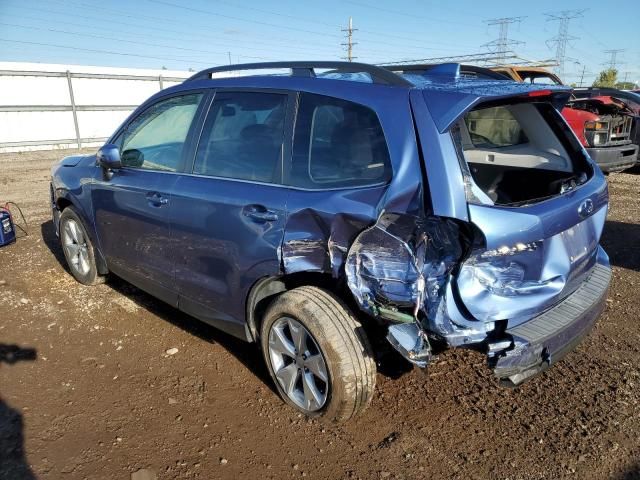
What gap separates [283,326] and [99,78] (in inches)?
717

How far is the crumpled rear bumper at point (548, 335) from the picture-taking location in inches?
87.7

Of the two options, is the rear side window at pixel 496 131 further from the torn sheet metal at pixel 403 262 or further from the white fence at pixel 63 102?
the white fence at pixel 63 102

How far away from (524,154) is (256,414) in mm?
2357

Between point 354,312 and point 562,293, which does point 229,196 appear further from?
point 562,293

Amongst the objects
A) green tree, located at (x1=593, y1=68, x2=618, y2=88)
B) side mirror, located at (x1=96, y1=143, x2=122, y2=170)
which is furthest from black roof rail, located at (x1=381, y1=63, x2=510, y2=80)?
green tree, located at (x1=593, y1=68, x2=618, y2=88)

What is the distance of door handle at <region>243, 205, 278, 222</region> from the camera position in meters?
2.71

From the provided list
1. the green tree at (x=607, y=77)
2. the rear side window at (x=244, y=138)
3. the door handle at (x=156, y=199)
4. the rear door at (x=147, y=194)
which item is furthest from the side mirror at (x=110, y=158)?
the green tree at (x=607, y=77)

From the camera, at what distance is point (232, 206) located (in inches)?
114

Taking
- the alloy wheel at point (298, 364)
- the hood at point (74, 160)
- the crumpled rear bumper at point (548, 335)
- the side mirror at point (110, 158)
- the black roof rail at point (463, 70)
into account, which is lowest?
the alloy wheel at point (298, 364)

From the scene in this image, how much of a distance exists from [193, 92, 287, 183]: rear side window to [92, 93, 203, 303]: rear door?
0.20 metres

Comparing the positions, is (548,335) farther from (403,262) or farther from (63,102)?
(63,102)

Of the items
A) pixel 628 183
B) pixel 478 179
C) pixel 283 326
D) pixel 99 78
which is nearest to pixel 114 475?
pixel 283 326

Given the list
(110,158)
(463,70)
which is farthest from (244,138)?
(463,70)

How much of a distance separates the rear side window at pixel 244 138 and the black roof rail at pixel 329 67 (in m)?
0.21
